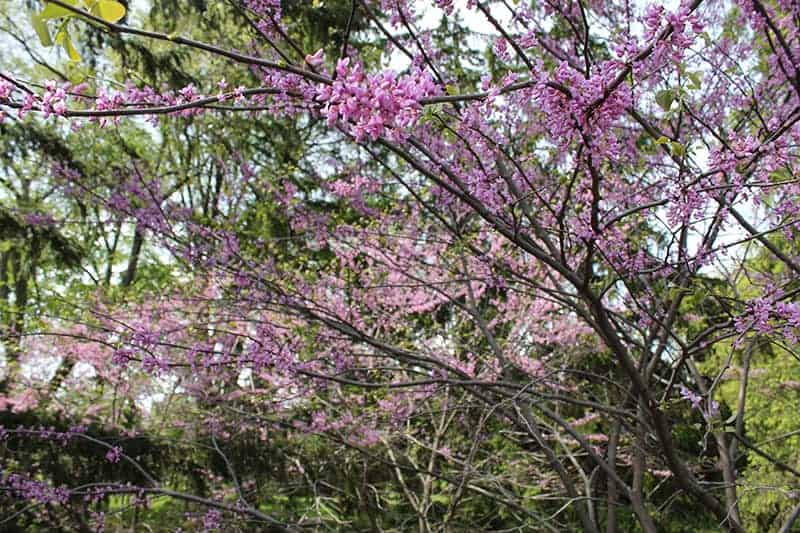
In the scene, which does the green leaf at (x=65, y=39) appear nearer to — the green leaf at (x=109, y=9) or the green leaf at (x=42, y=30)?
the green leaf at (x=42, y=30)

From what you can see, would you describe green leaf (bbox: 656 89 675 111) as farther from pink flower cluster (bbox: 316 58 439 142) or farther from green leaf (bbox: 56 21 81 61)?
green leaf (bbox: 56 21 81 61)

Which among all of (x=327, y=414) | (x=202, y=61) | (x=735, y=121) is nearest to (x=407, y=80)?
(x=735, y=121)

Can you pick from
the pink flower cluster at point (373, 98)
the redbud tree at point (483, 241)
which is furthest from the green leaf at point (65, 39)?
the pink flower cluster at point (373, 98)

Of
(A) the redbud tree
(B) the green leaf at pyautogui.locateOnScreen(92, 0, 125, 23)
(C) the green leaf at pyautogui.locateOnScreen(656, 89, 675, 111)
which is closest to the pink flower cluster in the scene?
(A) the redbud tree

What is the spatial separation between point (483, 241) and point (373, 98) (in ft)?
15.1

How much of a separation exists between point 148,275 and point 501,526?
847 cm

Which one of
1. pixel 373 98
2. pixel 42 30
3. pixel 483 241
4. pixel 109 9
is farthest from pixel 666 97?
pixel 483 241

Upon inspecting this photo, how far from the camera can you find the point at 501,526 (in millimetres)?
8531

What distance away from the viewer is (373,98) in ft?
3.67

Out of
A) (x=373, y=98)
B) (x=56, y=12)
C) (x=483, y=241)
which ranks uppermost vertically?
(x=483, y=241)

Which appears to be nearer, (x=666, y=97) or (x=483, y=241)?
(x=666, y=97)

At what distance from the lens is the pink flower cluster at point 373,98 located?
1.11 meters

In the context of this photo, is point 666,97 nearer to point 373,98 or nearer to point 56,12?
point 373,98

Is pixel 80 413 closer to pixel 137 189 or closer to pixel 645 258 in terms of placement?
pixel 137 189
